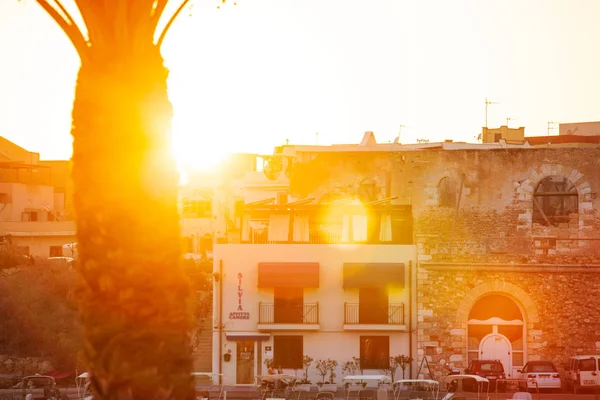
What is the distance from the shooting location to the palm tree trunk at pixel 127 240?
684 centimetres

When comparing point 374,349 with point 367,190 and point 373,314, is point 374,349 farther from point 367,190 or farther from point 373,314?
point 367,190

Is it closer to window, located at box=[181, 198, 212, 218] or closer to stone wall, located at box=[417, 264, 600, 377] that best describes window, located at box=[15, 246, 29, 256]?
window, located at box=[181, 198, 212, 218]

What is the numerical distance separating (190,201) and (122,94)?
60.3 metres

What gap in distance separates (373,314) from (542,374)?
6025 millimetres

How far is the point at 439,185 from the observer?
40188 mm

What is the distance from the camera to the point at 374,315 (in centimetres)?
3419

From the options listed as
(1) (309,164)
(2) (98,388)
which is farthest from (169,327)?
(1) (309,164)

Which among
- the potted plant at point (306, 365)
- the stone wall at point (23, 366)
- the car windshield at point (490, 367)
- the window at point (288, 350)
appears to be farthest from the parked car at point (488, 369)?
the stone wall at point (23, 366)

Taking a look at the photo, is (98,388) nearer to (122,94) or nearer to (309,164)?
(122,94)

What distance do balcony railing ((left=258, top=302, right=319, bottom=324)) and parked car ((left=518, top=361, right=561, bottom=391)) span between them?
721 centimetres

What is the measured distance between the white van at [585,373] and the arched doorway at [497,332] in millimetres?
2046

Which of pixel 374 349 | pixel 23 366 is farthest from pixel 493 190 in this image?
pixel 23 366

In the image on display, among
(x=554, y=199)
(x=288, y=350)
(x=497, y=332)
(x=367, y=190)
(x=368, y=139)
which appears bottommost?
(x=288, y=350)

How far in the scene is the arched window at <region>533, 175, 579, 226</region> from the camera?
38.5m
